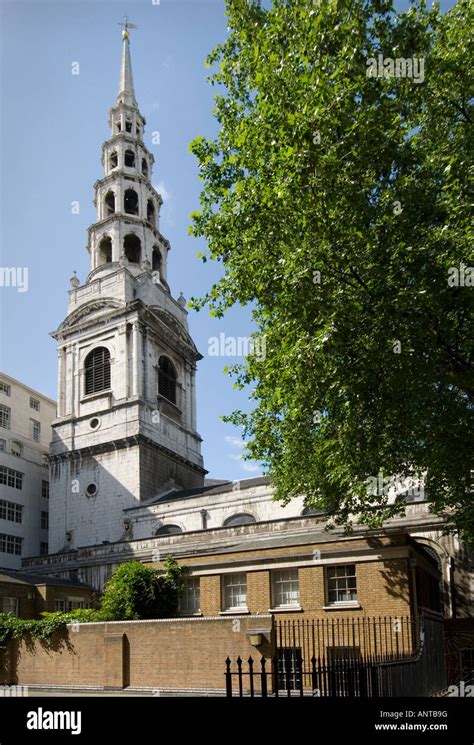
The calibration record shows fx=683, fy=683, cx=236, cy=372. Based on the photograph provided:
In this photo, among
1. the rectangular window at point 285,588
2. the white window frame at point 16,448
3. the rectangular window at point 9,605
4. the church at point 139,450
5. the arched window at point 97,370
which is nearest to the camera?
the rectangular window at point 285,588

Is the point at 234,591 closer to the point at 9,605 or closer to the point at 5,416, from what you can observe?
the point at 9,605

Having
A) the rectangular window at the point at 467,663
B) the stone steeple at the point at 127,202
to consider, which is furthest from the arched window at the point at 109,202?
the rectangular window at the point at 467,663

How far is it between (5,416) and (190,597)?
3178cm

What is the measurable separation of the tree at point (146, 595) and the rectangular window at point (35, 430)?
3093 cm

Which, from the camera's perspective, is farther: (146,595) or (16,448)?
(16,448)

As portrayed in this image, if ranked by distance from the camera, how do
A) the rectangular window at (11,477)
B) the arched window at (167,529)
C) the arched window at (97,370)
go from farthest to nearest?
1. the arched window at (97,370)
2. the rectangular window at (11,477)
3. the arched window at (167,529)

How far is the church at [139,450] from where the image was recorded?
2964 cm

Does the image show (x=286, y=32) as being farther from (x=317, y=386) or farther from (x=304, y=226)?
(x=317, y=386)

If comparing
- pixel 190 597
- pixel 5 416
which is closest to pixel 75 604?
pixel 190 597

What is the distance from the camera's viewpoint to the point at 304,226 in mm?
17281

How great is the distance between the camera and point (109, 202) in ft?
189

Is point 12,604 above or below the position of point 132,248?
below

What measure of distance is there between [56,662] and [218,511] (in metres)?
18.7

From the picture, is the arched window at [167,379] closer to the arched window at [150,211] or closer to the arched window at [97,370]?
the arched window at [97,370]
